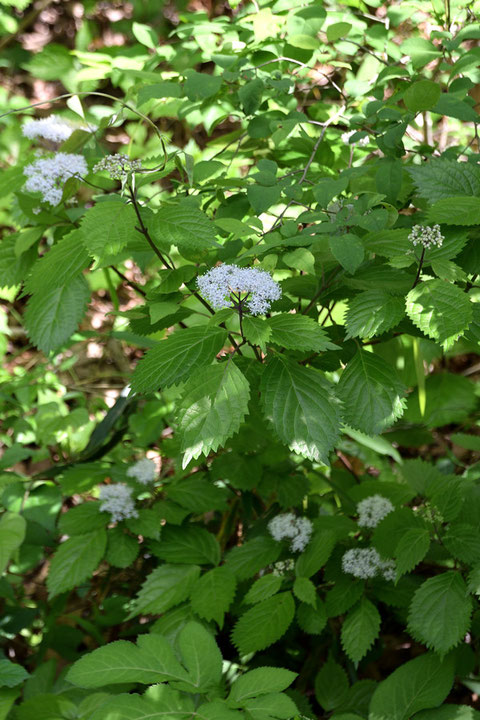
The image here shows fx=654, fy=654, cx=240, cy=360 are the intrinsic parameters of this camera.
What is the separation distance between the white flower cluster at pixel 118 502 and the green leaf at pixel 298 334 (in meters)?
0.65

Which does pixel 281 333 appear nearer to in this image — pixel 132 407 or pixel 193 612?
pixel 193 612

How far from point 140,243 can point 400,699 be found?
3.04ft

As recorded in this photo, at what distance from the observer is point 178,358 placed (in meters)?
0.93

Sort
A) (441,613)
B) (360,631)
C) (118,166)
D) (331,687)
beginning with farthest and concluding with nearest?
(331,687) → (360,631) → (441,613) → (118,166)

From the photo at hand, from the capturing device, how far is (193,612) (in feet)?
4.32

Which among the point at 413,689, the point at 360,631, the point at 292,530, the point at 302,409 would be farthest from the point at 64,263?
the point at 413,689

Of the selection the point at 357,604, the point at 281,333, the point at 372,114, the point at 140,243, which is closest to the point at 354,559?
the point at 357,604

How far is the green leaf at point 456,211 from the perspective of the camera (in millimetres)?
998

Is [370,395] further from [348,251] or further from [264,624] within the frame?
[264,624]

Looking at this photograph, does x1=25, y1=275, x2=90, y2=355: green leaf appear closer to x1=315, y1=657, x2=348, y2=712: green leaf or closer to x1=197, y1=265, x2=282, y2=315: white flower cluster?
x1=197, y1=265, x2=282, y2=315: white flower cluster

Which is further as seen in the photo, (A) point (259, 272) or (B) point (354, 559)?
(B) point (354, 559)

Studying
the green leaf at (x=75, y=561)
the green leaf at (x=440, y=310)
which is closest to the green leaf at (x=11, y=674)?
the green leaf at (x=75, y=561)

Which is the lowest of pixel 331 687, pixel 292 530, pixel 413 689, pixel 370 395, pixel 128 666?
pixel 331 687

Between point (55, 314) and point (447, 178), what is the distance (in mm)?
725
